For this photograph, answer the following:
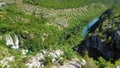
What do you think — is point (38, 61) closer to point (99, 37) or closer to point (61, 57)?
point (61, 57)

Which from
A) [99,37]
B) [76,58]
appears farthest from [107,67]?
→ [99,37]

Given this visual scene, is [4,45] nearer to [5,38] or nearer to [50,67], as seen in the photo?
[5,38]

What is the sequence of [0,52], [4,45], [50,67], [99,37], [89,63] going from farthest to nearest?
[4,45] → [0,52] → [99,37] → [50,67] → [89,63]

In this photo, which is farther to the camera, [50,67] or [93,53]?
[93,53]

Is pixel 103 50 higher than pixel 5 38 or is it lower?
higher

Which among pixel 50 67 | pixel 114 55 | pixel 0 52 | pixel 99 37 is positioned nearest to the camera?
pixel 50 67

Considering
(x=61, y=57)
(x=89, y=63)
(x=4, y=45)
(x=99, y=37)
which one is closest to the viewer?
(x=89, y=63)

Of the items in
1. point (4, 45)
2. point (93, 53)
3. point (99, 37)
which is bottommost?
point (4, 45)

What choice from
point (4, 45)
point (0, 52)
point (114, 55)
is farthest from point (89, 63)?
point (4, 45)

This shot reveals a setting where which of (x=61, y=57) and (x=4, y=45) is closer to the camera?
(x=61, y=57)
